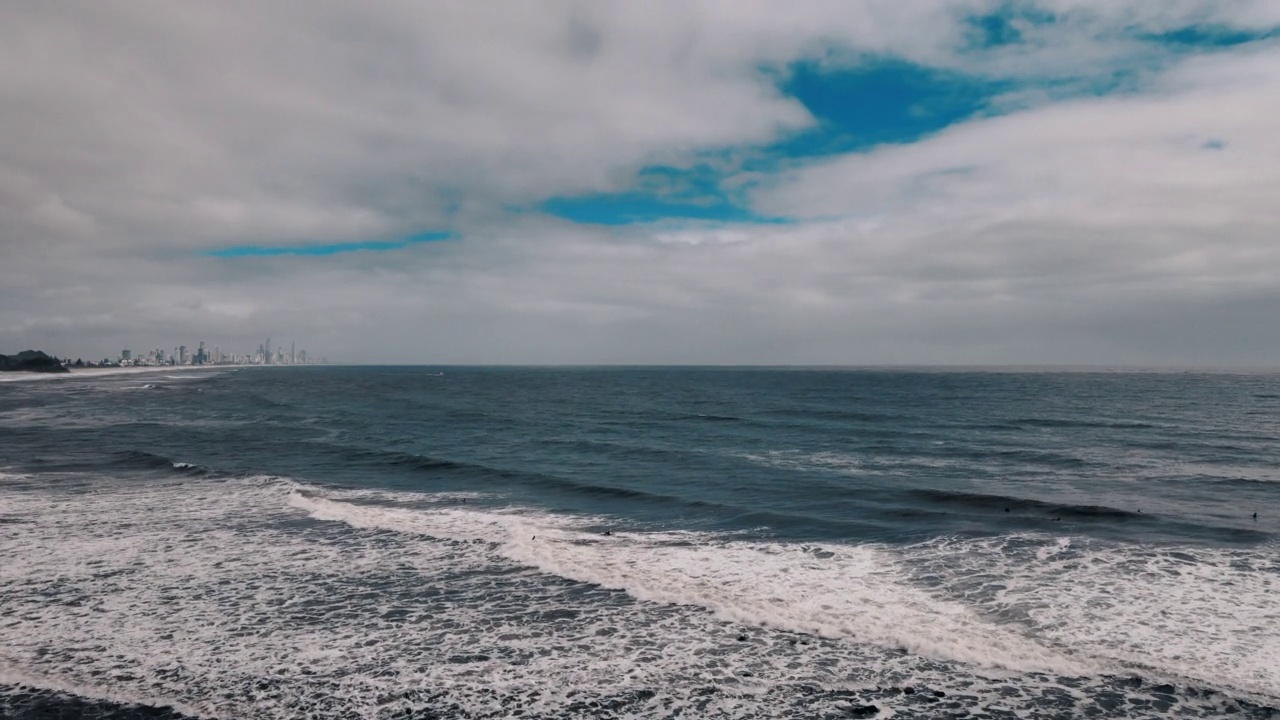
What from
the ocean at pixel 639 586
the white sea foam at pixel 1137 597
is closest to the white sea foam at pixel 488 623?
the ocean at pixel 639 586

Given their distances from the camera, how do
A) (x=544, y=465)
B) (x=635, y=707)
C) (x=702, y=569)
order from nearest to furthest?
1. (x=635, y=707)
2. (x=702, y=569)
3. (x=544, y=465)

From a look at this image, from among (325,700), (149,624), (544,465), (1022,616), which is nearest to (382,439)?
(544,465)

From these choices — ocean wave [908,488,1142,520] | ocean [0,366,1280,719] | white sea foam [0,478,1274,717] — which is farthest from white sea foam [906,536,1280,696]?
ocean wave [908,488,1142,520]

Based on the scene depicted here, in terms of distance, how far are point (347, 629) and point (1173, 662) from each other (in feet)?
52.7

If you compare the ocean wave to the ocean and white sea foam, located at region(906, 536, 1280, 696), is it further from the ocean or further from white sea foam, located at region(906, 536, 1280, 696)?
white sea foam, located at region(906, 536, 1280, 696)

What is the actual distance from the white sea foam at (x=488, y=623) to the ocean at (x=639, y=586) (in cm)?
8

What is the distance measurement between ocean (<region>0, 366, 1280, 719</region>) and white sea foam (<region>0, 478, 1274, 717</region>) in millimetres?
78

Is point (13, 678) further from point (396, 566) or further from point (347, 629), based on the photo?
point (396, 566)

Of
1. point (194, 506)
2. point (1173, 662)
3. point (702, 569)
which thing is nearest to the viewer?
point (1173, 662)

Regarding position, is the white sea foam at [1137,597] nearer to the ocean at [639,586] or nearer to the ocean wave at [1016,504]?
the ocean at [639,586]

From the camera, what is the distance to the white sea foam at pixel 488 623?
11625 millimetres

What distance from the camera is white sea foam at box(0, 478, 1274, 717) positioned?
11.6 m

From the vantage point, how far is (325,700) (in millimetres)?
11305

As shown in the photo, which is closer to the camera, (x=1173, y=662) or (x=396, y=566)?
(x=1173, y=662)
